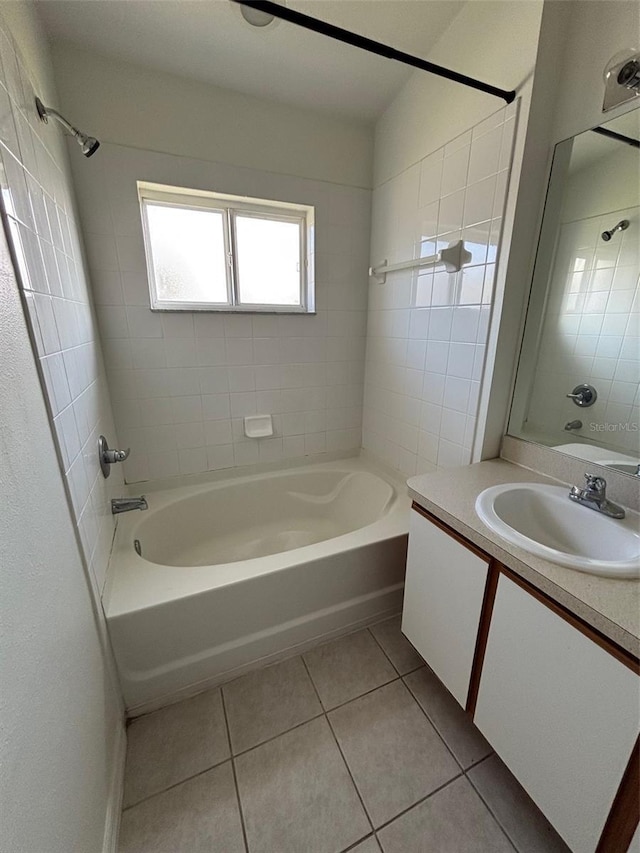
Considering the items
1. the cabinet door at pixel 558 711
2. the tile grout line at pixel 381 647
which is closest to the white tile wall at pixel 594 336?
the cabinet door at pixel 558 711

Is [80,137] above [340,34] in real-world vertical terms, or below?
below

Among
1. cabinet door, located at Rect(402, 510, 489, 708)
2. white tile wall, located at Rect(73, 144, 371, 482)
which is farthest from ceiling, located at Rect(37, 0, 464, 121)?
cabinet door, located at Rect(402, 510, 489, 708)

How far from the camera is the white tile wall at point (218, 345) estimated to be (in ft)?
5.11

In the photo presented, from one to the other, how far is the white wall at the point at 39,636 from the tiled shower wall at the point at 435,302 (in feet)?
4.85

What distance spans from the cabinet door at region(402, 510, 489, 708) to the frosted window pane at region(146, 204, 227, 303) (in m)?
1.61

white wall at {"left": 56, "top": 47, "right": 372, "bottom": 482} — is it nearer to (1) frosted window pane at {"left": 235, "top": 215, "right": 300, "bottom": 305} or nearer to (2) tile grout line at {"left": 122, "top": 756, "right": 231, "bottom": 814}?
(1) frosted window pane at {"left": 235, "top": 215, "right": 300, "bottom": 305}

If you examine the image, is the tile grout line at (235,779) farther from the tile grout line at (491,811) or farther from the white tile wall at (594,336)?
the white tile wall at (594,336)

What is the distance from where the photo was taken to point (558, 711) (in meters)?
0.80

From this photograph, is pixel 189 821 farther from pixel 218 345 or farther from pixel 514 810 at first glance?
pixel 218 345

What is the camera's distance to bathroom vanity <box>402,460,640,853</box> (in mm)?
689

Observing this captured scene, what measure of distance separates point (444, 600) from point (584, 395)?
36.0 inches

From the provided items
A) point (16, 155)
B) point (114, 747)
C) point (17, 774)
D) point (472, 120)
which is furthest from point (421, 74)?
point (114, 747)

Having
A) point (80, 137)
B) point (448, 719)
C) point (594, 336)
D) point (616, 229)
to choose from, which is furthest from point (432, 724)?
point (80, 137)

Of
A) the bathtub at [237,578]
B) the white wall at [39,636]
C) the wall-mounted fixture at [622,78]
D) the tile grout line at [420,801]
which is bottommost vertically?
the tile grout line at [420,801]
